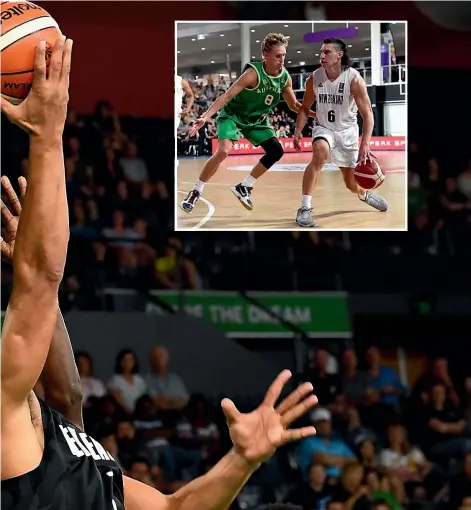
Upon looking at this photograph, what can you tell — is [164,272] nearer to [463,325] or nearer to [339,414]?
[339,414]

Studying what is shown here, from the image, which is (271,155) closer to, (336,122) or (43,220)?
(336,122)

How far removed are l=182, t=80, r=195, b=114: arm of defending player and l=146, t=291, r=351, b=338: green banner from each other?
1212mm

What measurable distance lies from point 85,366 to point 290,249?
5.00 ft

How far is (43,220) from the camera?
→ 127 centimetres

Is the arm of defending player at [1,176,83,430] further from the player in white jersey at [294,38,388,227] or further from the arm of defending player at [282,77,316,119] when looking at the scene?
the arm of defending player at [282,77,316,119]

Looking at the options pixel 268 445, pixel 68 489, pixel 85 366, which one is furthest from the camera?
pixel 85 366

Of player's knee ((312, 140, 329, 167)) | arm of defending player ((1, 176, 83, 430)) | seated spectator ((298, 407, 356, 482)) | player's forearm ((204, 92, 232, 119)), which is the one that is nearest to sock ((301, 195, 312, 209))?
player's knee ((312, 140, 329, 167))

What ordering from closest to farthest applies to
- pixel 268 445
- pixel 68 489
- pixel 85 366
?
pixel 68 489
pixel 268 445
pixel 85 366

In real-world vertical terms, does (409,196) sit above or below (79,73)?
below

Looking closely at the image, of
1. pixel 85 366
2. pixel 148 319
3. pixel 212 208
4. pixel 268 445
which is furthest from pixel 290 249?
pixel 268 445

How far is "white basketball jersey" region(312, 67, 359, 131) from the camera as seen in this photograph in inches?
239

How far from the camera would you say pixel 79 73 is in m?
6.03

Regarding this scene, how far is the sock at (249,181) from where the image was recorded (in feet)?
19.8

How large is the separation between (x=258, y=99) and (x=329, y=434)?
2230 millimetres
